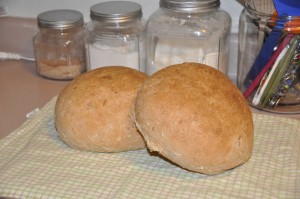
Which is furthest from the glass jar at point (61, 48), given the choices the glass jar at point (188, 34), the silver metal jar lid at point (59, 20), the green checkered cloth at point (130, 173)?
Answer: the green checkered cloth at point (130, 173)

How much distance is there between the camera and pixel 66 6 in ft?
3.77

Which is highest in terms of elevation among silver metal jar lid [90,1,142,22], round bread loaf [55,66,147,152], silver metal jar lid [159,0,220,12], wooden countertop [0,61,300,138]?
silver metal jar lid [159,0,220,12]

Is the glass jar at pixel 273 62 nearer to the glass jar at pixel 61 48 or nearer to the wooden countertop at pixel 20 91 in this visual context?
the wooden countertop at pixel 20 91

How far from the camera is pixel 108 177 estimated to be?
71 cm

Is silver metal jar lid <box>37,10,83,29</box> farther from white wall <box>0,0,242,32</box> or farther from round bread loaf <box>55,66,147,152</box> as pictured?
round bread loaf <box>55,66,147,152</box>

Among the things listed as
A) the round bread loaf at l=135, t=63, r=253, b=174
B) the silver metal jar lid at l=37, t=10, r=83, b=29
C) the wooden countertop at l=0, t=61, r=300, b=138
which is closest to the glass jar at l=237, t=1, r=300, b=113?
the wooden countertop at l=0, t=61, r=300, b=138

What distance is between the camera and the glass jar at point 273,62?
862 mm

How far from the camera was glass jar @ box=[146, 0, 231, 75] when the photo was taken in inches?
36.1

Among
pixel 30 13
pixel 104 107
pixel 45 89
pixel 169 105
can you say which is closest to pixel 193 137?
pixel 169 105

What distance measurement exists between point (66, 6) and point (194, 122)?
598 millimetres

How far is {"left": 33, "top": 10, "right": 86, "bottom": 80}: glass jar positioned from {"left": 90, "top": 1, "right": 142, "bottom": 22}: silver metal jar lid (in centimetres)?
7

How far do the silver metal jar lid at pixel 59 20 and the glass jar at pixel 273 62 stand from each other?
0.34 meters

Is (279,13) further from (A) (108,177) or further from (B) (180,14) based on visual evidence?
(A) (108,177)

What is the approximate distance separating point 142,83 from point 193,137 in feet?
0.49
